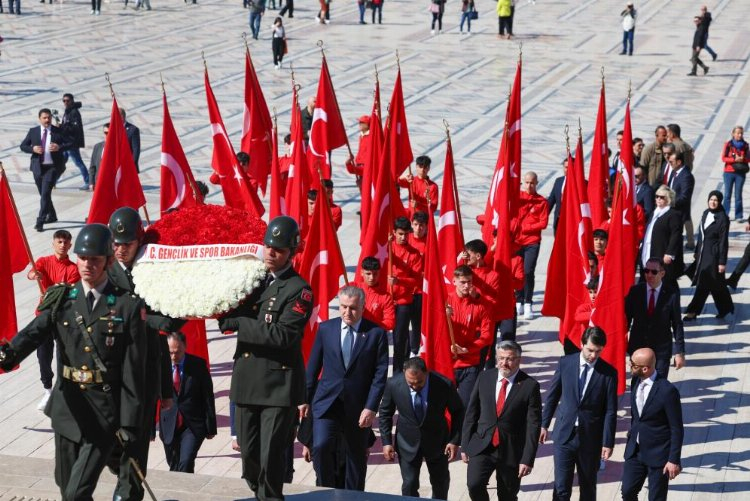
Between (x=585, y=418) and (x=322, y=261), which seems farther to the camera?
(x=322, y=261)

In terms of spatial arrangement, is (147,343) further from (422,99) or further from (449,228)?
(422,99)

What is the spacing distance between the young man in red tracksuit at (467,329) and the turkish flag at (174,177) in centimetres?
394

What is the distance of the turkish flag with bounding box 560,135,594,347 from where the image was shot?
11688 millimetres

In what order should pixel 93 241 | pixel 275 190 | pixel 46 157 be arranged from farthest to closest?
1. pixel 46 157
2. pixel 275 190
3. pixel 93 241

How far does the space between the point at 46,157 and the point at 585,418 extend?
10.7 m

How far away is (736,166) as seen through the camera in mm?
18453

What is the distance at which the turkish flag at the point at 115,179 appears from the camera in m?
12.7

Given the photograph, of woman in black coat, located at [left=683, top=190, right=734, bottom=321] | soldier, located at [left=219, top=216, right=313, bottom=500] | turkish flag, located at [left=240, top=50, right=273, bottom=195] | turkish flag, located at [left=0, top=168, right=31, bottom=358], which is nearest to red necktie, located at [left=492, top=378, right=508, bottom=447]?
soldier, located at [left=219, top=216, right=313, bottom=500]

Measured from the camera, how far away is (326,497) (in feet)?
26.3

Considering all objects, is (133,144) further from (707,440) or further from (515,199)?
(707,440)

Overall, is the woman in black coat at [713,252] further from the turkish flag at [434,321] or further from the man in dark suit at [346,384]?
the man in dark suit at [346,384]

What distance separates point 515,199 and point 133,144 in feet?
23.8

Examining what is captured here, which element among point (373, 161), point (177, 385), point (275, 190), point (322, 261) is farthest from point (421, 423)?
point (373, 161)

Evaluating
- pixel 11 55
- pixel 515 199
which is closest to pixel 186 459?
pixel 515 199
